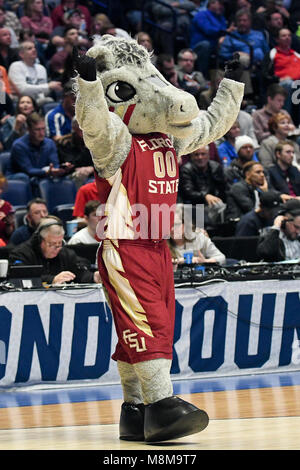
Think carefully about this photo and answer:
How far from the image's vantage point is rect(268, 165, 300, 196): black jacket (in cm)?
1154

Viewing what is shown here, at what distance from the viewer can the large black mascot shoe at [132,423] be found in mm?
5434

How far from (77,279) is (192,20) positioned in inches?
326

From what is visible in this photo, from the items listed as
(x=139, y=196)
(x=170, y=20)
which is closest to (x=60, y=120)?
(x=170, y=20)

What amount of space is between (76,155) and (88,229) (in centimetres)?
194

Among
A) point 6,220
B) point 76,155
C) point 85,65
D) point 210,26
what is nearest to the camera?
point 85,65

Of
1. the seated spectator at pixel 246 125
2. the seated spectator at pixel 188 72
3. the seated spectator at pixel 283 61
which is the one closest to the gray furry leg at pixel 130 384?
the seated spectator at pixel 246 125

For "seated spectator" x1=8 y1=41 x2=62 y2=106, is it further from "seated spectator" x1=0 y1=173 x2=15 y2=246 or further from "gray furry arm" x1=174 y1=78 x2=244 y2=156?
"gray furry arm" x1=174 y1=78 x2=244 y2=156

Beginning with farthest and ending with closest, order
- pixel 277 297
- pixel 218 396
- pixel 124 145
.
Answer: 1. pixel 277 297
2. pixel 218 396
3. pixel 124 145

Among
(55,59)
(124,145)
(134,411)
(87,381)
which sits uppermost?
(55,59)

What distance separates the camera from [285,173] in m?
11.7

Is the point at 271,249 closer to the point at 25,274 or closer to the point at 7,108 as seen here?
the point at 25,274
